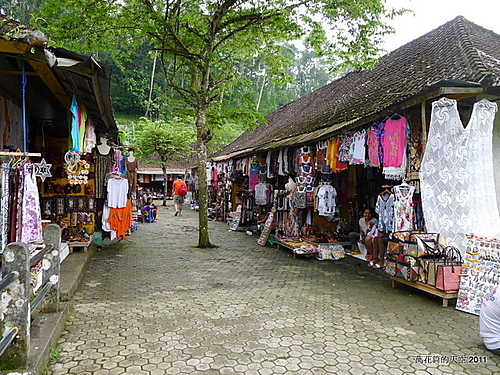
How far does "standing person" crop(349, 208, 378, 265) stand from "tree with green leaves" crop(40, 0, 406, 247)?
3788 mm

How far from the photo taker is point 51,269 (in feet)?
14.6

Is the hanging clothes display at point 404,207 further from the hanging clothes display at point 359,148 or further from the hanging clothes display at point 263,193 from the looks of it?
the hanging clothes display at point 263,193

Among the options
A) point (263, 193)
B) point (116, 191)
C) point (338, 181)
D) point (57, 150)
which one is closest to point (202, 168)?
point (116, 191)

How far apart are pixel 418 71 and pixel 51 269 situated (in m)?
8.32

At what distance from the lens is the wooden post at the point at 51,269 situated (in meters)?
4.38

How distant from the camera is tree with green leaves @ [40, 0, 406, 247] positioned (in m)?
9.20

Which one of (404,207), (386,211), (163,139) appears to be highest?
(163,139)

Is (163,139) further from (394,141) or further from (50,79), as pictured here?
(394,141)

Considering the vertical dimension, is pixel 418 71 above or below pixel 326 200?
above

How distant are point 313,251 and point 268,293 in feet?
10.6

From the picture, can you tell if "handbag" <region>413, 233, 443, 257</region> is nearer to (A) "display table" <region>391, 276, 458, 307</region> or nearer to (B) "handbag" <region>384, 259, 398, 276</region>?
(A) "display table" <region>391, 276, 458, 307</region>

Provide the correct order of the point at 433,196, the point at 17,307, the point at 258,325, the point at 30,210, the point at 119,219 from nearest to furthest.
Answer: the point at 17,307, the point at 258,325, the point at 30,210, the point at 433,196, the point at 119,219

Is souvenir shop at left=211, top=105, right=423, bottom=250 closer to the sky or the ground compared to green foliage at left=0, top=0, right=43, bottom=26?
closer to the ground

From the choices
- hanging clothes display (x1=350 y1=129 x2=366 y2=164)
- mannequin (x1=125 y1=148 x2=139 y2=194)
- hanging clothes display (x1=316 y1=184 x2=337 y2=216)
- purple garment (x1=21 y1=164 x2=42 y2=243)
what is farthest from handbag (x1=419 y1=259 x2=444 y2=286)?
mannequin (x1=125 y1=148 x2=139 y2=194)
